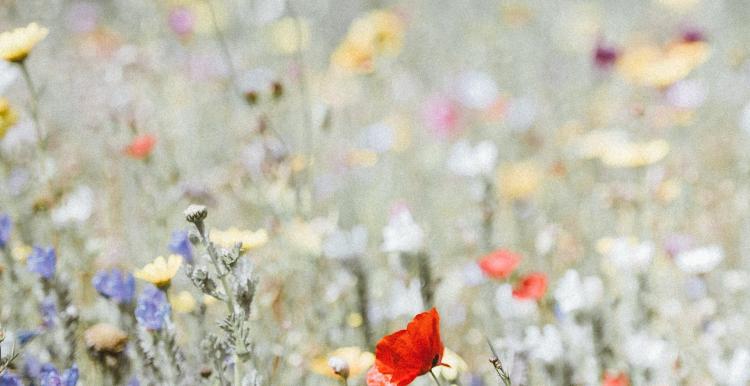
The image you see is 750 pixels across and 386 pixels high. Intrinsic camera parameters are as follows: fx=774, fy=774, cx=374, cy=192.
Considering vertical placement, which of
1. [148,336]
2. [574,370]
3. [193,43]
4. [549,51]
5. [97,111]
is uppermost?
[193,43]

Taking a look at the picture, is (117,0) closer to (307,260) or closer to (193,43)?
(193,43)

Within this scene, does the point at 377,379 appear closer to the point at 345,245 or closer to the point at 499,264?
the point at 499,264

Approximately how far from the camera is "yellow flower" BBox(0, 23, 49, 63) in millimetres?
1565

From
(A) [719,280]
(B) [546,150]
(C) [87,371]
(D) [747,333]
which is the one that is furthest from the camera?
(B) [546,150]

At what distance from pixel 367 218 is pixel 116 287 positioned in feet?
4.28

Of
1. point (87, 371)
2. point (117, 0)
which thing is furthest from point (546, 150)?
point (117, 0)

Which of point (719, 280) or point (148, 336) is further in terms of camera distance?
point (719, 280)

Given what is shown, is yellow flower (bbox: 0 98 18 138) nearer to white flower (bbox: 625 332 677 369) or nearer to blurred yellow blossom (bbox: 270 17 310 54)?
white flower (bbox: 625 332 677 369)

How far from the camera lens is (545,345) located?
5.13 feet

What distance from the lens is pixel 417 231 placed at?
168cm

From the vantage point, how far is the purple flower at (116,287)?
144cm

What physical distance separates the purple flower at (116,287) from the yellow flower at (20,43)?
50 centimetres

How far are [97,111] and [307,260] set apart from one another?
148 centimetres

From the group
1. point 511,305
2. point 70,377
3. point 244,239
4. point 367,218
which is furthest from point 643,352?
point 367,218
